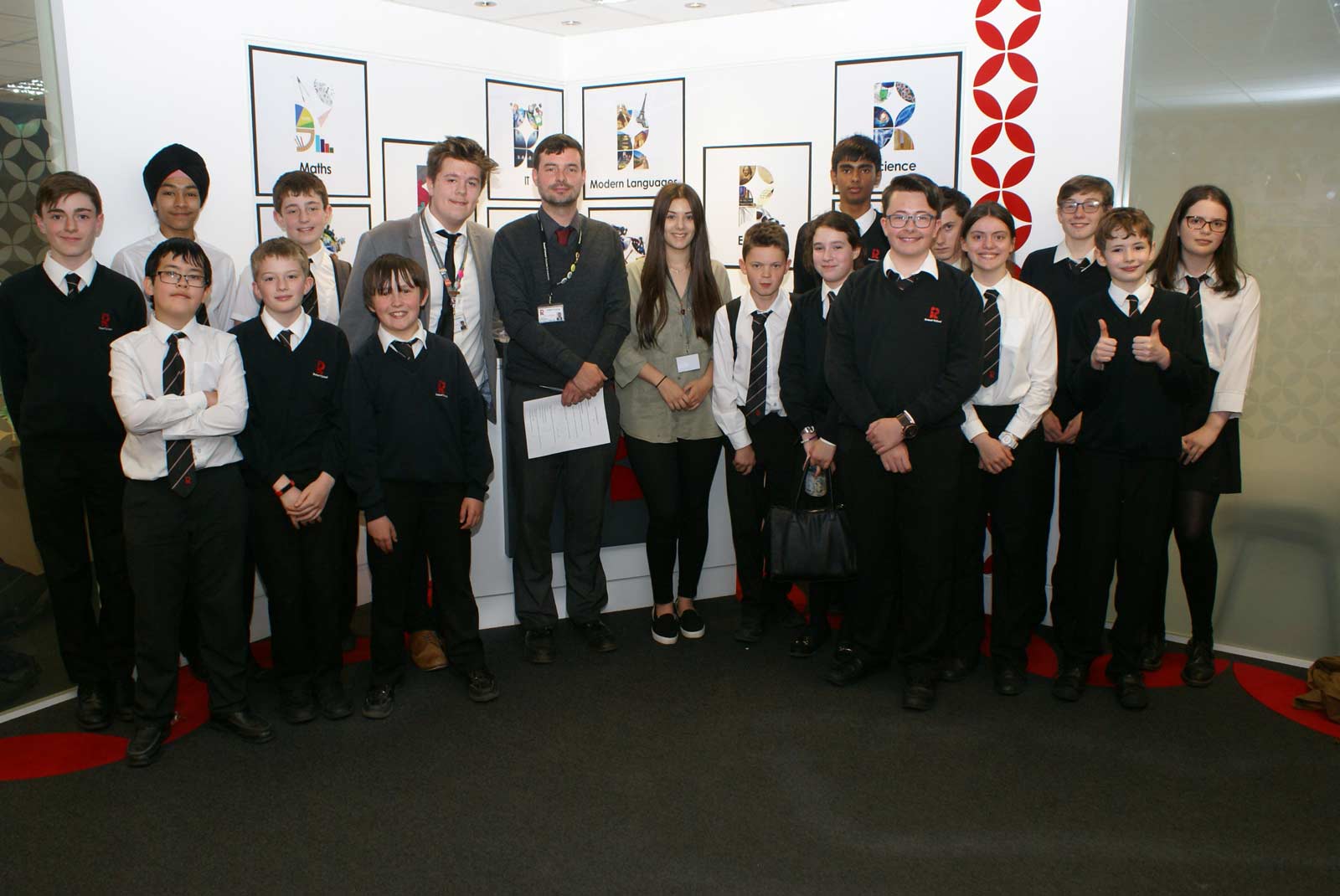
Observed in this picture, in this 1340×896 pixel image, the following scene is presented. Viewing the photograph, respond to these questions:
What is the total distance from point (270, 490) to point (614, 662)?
54.5 inches

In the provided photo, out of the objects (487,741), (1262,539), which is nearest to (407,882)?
(487,741)

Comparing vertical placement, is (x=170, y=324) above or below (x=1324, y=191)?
below

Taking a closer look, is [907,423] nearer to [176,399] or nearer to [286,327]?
[286,327]

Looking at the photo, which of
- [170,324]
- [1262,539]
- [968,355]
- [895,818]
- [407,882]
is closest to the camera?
[407,882]

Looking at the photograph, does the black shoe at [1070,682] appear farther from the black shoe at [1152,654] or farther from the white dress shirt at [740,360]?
the white dress shirt at [740,360]

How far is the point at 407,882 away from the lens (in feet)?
7.55

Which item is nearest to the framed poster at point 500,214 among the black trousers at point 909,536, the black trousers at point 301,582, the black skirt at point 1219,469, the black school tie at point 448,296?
the black school tie at point 448,296

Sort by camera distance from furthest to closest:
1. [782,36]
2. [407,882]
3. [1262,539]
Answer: [782,36]
[1262,539]
[407,882]

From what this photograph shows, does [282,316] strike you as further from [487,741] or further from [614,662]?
[614,662]

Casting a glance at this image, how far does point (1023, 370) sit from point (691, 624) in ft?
5.20

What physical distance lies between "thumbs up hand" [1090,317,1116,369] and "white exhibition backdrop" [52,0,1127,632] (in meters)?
1.20

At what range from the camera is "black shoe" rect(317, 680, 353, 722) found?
3188mm

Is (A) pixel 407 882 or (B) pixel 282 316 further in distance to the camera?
(B) pixel 282 316

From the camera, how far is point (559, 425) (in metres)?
3.65
